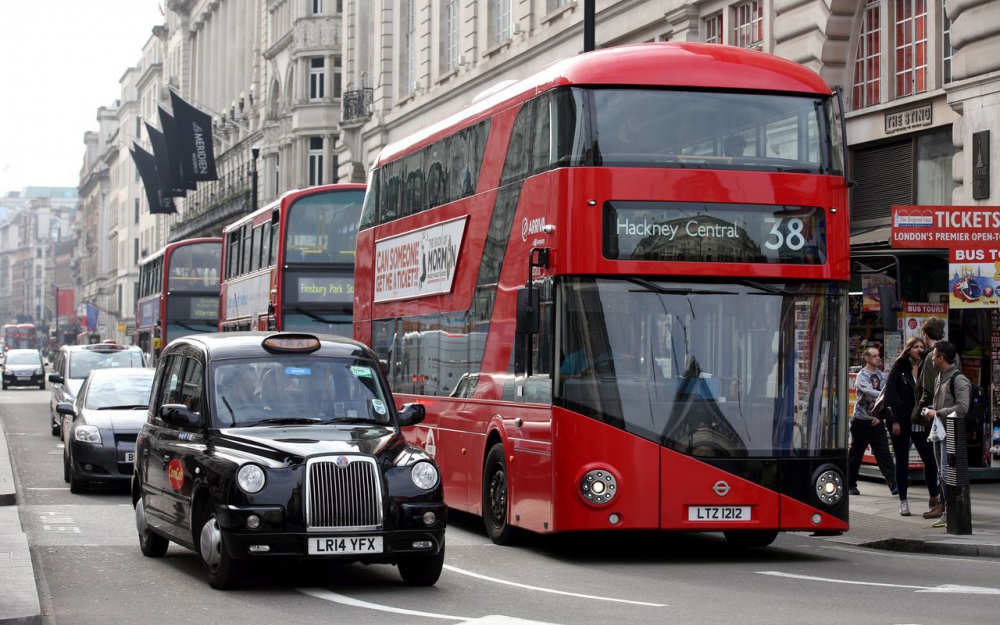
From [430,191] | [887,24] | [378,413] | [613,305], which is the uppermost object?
[887,24]

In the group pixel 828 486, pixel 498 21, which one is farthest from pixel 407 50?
pixel 828 486

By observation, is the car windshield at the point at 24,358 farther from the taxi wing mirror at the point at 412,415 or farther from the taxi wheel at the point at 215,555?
the taxi wheel at the point at 215,555

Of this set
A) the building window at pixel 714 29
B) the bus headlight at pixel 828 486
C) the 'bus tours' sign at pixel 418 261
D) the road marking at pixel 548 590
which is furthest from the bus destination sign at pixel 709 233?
the building window at pixel 714 29

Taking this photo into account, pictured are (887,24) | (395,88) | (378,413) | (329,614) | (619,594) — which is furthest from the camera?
(395,88)

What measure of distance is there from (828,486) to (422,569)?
12.5 ft

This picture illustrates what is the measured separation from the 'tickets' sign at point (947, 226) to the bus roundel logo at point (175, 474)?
339 inches

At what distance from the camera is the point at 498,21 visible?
39.8 m

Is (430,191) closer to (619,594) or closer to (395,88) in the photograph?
(619,594)

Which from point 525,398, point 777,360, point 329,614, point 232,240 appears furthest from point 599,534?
point 232,240

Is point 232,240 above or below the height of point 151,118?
below

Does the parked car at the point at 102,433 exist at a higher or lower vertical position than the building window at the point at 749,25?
lower

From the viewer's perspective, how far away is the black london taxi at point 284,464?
33.9ft

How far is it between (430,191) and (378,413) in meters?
5.67

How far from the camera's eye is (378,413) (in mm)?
11711
